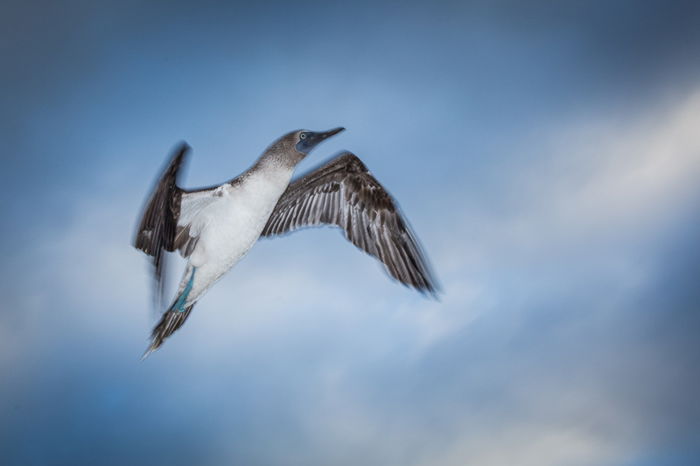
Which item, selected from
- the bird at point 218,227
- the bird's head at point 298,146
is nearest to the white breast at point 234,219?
the bird at point 218,227

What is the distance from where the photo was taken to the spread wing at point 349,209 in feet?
18.1

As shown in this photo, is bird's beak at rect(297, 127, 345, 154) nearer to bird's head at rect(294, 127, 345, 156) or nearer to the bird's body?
bird's head at rect(294, 127, 345, 156)

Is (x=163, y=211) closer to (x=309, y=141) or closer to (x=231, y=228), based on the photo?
(x=231, y=228)

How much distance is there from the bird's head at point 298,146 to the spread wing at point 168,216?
0.67 metres

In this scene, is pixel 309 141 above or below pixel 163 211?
above

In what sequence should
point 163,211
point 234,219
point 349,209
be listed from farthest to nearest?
point 349,209 → point 234,219 → point 163,211

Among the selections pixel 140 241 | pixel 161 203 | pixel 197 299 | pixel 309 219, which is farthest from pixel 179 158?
pixel 309 219

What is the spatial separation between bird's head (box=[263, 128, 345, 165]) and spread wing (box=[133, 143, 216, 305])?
0.67m

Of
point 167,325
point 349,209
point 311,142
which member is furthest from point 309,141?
point 167,325

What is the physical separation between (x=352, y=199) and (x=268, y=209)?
1544 millimetres

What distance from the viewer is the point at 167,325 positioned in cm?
447

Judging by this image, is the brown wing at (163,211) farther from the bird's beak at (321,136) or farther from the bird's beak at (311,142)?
the bird's beak at (321,136)

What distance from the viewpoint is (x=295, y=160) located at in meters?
4.43

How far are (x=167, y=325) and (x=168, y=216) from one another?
0.99 metres
